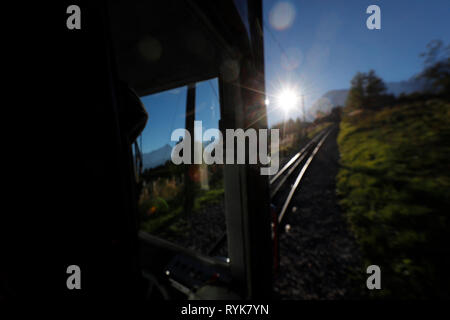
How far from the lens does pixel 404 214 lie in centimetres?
371

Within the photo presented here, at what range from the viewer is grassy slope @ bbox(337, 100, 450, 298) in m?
2.30

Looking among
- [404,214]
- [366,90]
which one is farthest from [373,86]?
[404,214]

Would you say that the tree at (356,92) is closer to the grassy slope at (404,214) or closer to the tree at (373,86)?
the tree at (373,86)

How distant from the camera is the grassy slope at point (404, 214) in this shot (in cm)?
230

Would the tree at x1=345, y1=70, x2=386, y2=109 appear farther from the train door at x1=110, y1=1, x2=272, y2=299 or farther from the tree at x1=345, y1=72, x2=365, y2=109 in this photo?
the train door at x1=110, y1=1, x2=272, y2=299

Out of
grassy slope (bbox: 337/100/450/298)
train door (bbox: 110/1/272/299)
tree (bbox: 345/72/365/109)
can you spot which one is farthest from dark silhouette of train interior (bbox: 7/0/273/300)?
tree (bbox: 345/72/365/109)

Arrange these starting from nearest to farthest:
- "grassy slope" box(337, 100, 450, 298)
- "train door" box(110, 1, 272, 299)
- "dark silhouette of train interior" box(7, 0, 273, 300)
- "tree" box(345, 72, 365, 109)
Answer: "dark silhouette of train interior" box(7, 0, 273, 300)
"train door" box(110, 1, 272, 299)
"grassy slope" box(337, 100, 450, 298)
"tree" box(345, 72, 365, 109)

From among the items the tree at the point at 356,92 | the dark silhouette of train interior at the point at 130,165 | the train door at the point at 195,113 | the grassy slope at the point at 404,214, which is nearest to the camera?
the dark silhouette of train interior at the point at 130,165

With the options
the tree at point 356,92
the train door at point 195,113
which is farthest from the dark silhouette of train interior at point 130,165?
the tree at point 356,92

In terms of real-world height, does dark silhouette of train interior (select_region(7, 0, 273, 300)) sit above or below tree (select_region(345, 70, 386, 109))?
below

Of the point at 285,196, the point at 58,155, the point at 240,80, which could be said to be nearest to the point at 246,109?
the point at 240,80

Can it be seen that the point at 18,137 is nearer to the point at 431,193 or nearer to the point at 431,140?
the point at 431,193

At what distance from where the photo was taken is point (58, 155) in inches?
20.2

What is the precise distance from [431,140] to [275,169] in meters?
14.0
